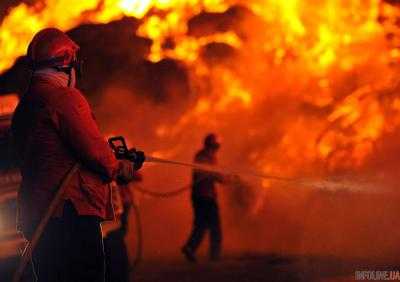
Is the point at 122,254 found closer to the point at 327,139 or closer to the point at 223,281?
the point at 223,281

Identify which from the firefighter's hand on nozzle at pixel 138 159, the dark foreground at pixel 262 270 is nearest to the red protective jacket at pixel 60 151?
the firefighter's hand on nozzle at pixel 138 159

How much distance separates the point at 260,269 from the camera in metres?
10.7

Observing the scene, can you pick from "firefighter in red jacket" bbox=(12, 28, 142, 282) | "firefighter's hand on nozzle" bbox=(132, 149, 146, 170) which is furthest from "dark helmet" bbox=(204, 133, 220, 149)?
"firefighter in red jacket" bbox=(12, 28, 142, 282)

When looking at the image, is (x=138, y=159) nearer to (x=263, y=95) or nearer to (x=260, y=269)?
(x=260, y=269)

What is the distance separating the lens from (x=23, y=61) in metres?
16.3

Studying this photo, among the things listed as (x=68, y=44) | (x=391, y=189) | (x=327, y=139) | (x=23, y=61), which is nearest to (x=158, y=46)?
(x=23, y=61)

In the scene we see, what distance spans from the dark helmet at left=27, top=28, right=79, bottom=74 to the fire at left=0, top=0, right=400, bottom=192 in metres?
8.26

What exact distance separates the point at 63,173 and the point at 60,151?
4.8 inches

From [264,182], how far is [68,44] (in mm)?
9673

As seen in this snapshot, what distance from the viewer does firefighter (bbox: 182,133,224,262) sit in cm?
1223

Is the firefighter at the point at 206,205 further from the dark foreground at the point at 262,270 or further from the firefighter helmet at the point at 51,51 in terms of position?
the firefighter helmet at the point at 51,51

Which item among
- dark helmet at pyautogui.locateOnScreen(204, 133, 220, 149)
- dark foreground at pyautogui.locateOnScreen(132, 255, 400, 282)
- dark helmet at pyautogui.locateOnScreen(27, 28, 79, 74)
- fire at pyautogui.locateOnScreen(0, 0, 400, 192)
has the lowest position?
dark foreground at pyautogui.locateOnScreen(132, 255, 400, 282)

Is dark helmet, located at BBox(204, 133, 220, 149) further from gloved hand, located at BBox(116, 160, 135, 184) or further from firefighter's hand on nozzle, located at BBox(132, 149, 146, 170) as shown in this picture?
gloved hand, located at BBox(116, 160, 135, 184)

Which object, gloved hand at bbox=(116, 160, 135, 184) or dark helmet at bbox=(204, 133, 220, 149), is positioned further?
dark helmet at bbox=(204, 133, 220, 149)
